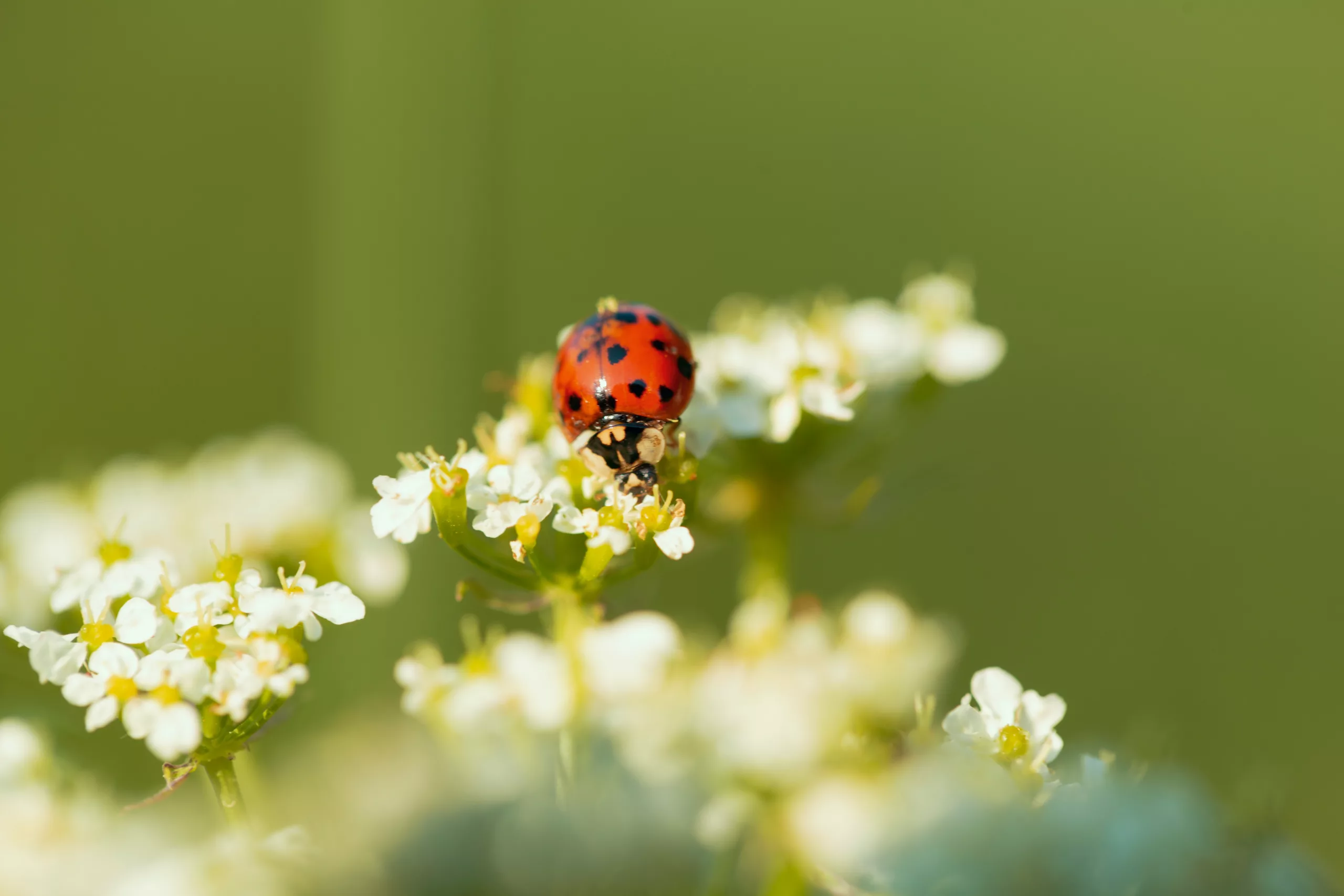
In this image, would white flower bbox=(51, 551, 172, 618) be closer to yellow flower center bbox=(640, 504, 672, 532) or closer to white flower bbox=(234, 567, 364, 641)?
white flower bbox=(234, 567, 364, 641)

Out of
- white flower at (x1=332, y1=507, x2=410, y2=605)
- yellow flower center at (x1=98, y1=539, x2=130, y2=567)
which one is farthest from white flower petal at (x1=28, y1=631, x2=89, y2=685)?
white flower at (x1=332, y1=507, x2=410, y2=605)

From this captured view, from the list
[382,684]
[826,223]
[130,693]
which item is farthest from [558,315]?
[130,693]

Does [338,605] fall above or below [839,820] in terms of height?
above

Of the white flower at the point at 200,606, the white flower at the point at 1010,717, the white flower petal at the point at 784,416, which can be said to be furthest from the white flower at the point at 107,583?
the white flower at the point at 1010,717

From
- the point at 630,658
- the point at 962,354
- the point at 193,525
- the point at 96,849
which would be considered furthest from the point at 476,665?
the point at 962,354

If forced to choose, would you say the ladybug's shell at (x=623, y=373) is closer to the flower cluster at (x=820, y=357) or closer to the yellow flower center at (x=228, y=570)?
the flower cluster at (x=820, y=357)

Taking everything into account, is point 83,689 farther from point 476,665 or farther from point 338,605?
point 476,665

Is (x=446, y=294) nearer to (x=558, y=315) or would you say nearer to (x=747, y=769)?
(x=558, y=315)
